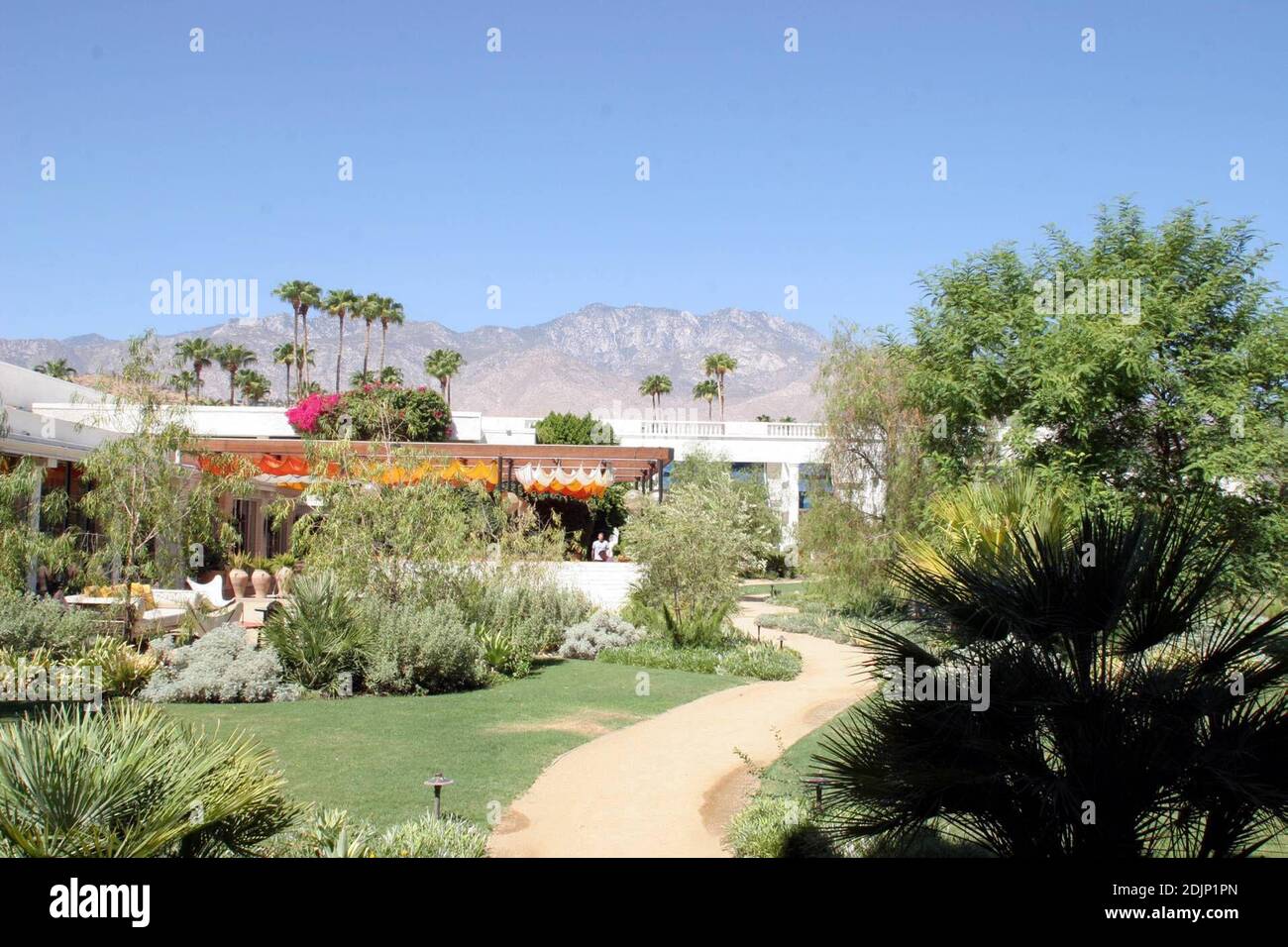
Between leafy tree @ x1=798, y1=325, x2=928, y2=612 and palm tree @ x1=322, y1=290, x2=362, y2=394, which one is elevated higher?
palm tree @ x1=322, y1=290, x2=362, y2=394

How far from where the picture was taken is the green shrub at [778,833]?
7.52m

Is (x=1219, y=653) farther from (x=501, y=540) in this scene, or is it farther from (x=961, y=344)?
(x=961, y=344)

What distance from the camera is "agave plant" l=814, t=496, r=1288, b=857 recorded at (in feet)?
14.9

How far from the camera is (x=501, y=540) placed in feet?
64.0

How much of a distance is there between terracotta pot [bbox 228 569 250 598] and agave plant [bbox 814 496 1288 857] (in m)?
21.4

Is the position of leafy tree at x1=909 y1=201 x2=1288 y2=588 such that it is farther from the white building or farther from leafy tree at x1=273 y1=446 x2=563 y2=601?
the white building

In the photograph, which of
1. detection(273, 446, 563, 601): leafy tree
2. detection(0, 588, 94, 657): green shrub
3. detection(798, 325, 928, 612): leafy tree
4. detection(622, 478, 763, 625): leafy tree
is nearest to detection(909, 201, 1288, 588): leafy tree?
detection(798, 325, 928, 612): leafy tree

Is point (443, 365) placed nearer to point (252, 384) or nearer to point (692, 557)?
point (252, 384)

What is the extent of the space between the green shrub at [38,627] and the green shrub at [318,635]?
7.94 ft

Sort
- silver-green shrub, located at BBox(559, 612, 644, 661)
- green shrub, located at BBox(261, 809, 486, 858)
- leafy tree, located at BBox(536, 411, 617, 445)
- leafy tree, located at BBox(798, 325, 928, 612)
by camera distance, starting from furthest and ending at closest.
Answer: leafy tree, located at BBox(536, 411, 617, 445)
leafy tree, located at BBox(798, 325, 928, 612)
silver-green shrub, located at BBox(559, 612, 644, 661)
green shrub, located at BBox(261, 809, 486, 858)

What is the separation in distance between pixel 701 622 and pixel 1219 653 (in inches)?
584

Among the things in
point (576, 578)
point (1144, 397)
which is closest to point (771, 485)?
point (576, 578)

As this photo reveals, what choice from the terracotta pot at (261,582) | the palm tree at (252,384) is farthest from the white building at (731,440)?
the palm tree at (252,384)

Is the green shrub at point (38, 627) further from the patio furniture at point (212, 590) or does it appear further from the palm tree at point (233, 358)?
the palm tree at point (233, 358)
